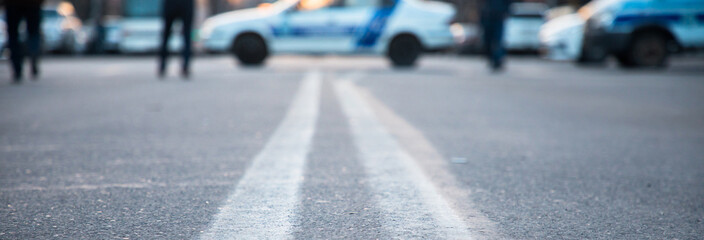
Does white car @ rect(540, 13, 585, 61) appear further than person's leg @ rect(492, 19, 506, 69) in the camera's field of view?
Yes

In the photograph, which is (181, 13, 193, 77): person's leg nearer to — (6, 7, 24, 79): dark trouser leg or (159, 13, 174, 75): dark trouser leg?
(159, 13, 174, 75): dark trouser leg

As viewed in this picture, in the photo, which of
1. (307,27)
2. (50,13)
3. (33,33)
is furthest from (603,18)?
(50,13)

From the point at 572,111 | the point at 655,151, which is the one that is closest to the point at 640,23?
the point at 572,111

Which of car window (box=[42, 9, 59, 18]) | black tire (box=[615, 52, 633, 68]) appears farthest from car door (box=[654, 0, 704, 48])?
car window (box=[42, 9, 59, 18])

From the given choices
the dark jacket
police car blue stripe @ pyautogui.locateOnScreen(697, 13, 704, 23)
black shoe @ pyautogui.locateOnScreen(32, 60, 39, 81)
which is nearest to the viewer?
the dark jacket

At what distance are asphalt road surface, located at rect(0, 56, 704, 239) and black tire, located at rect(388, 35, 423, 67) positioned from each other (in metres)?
6.72

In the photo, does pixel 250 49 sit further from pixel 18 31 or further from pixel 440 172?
pixel 440 172

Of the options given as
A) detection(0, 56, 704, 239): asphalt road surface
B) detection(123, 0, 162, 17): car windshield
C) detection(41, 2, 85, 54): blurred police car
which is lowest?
detection(41, 2, 85, 54): blurred police car

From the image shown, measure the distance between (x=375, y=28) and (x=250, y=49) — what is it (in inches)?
94.8

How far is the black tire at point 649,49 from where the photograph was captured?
13.0 m

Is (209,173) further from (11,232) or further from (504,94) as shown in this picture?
(504,94)

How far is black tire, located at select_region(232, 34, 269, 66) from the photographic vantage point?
1379cm

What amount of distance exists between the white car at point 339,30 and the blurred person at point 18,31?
4640 millimetres

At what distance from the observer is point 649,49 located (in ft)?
42.6
